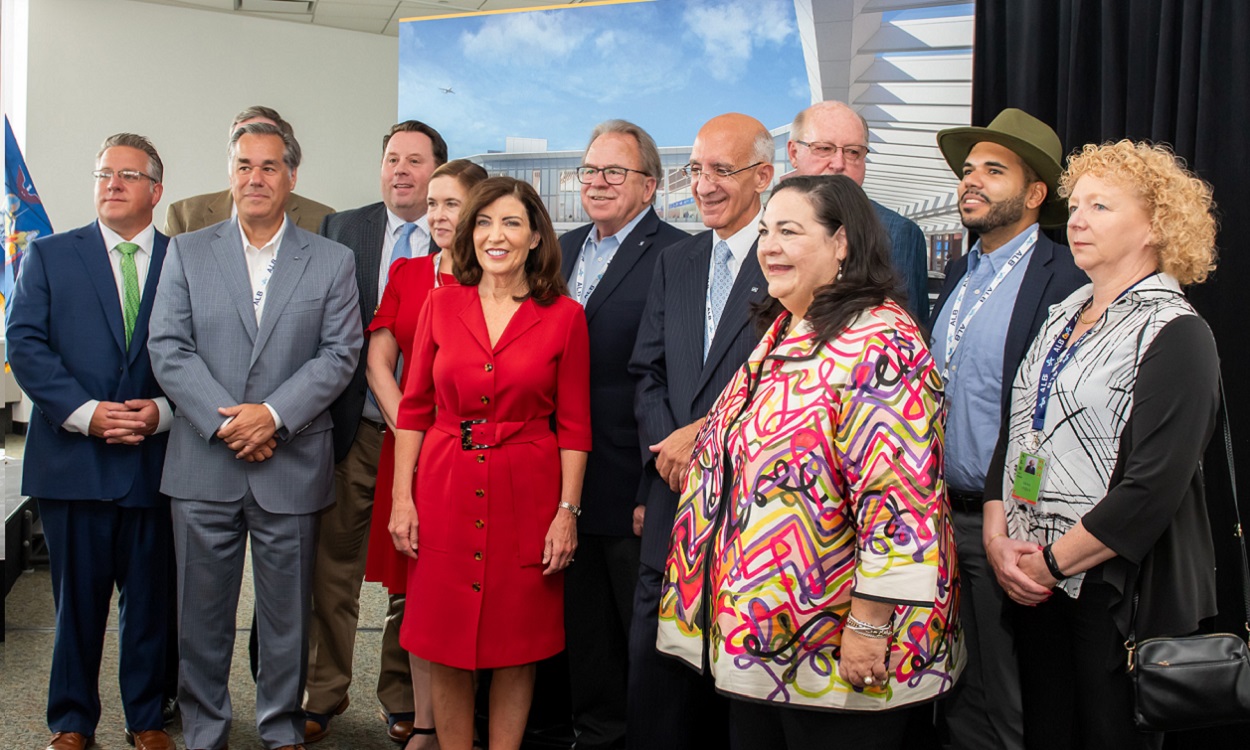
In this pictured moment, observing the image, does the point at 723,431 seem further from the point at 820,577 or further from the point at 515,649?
the point at 515,649

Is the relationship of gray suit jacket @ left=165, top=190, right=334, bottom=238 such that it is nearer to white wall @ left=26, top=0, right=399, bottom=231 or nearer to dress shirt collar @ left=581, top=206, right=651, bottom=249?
dress shirt collar @ left=581, top=206, right=651, bottom=249

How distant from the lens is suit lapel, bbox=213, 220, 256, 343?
2828 millimetres

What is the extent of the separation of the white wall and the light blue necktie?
7.91 m

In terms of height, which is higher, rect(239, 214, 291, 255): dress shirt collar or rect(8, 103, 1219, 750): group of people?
rect(239, 214, 291, 255): dress shirt collar

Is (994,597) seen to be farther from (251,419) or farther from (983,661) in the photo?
(251,419)

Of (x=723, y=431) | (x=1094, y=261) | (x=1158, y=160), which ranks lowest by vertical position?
(x=723, y=431)

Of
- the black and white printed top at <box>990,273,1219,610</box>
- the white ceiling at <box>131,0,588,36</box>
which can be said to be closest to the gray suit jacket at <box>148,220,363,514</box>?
the black and white printed top at <box>990,273,1219,610</box>

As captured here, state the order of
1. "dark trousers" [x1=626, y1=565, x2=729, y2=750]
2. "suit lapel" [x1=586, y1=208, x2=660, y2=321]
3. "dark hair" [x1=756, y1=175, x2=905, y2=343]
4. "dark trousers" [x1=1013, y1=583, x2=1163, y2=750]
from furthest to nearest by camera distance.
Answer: "suit lapel" [x1=586, y1=208, x2=660, y2=321] → "dark trousers" [x1=626, y1=565, x2=729, y2=750] → "dark trousers" [x1=1013, y1=583, x2=1163, y2=750] → "dark hair" [x1=756, y1=175, x2=905, y2=343]

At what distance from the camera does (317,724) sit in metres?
3.21

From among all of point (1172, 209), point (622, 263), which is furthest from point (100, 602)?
point (1172, 209)

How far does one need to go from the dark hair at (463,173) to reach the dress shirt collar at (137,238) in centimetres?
90

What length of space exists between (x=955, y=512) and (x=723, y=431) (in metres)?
0.95

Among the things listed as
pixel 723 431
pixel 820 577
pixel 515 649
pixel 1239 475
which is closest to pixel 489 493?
pixel 515 649

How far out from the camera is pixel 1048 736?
89.4 inches
